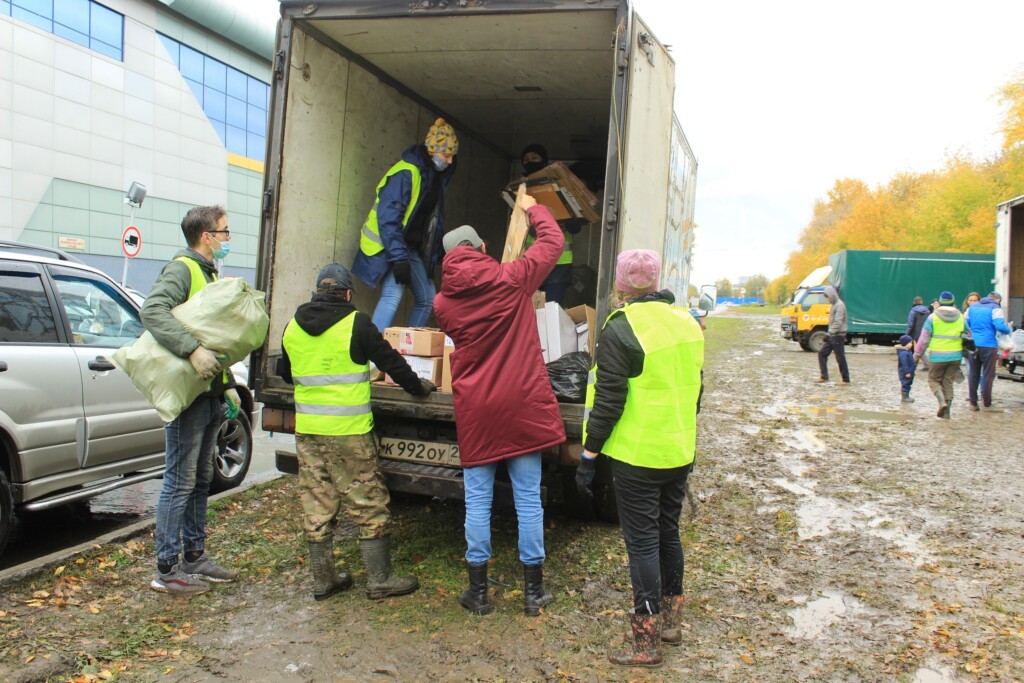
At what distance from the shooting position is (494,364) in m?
3.52

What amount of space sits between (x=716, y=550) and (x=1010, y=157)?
3087 centimetres

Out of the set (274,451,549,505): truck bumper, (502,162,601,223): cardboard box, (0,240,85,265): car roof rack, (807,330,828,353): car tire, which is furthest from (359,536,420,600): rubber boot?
(807,330,828,353): car tire

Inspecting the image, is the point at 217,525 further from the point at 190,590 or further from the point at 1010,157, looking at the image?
the point at 1010,157

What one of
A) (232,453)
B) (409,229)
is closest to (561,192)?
(409,229)

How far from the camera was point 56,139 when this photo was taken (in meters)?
20.1

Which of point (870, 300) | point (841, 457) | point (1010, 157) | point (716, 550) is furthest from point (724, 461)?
point (1010, 157)

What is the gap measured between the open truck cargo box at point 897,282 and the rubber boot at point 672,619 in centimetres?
2194

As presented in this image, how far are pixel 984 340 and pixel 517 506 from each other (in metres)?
9.56

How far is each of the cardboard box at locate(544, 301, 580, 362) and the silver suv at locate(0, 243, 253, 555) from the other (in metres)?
2.71

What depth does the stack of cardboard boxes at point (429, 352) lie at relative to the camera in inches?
175

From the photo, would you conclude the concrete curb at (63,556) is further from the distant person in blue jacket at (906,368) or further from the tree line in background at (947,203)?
the tree line in background at (947,203)

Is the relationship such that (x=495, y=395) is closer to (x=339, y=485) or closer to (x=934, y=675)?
(x=339, y=485)

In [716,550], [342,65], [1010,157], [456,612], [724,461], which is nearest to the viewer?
[456,612]

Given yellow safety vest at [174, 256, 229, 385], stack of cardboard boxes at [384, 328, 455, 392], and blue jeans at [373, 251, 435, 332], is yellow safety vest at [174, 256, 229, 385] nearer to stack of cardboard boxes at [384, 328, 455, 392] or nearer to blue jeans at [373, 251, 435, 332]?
stack of cardboard boxes at [384, 328, 455, 392]
